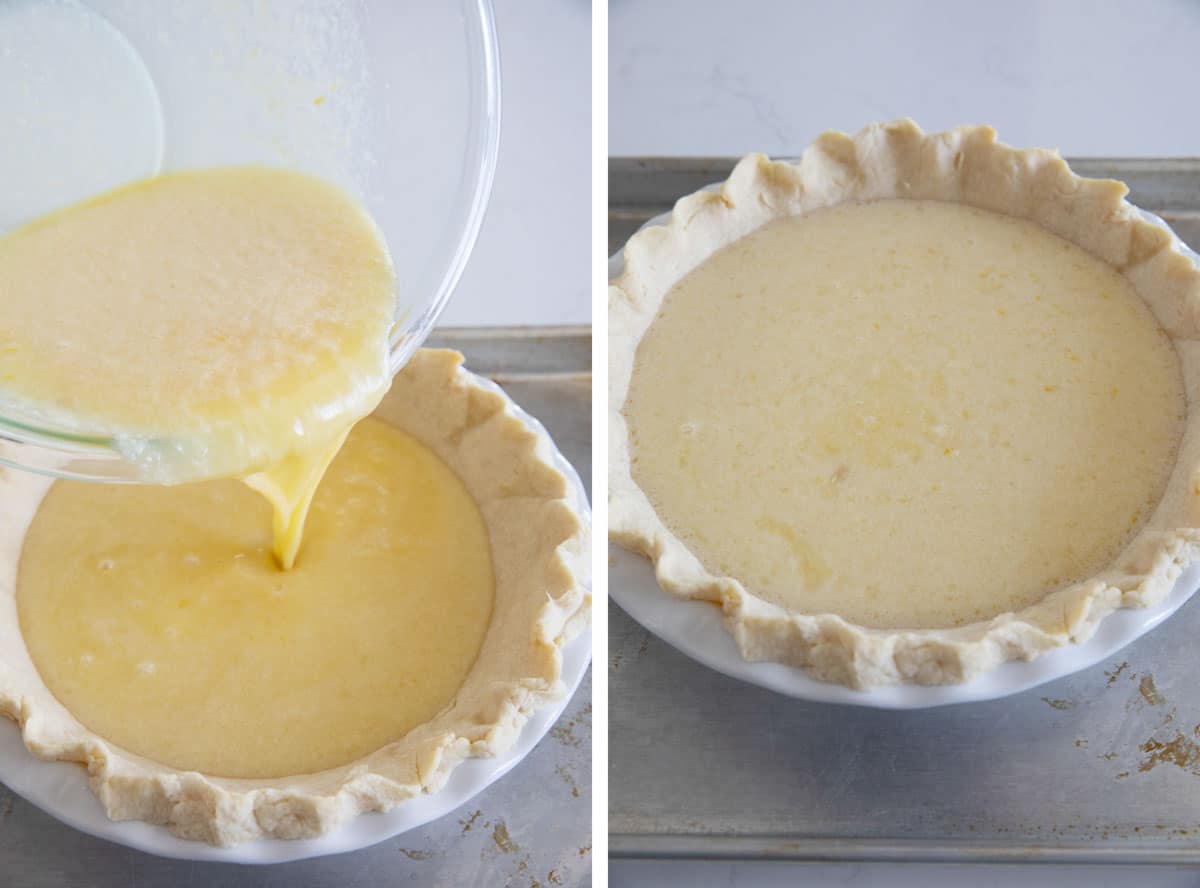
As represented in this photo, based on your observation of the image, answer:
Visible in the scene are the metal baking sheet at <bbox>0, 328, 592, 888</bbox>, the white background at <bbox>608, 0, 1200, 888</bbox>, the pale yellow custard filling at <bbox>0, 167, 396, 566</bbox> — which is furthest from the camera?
the white background at <bbox>608, 0, 1200, 888</bbox>

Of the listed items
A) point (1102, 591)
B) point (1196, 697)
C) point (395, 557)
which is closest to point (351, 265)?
point (395, 557)

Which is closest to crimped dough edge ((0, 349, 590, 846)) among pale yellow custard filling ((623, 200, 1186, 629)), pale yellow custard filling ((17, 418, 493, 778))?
pale yellow custard filling ((17, 418, 493, 778))

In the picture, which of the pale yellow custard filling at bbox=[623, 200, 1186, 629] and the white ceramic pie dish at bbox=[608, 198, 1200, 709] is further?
the pale yellow custard filling at bbox=[623, 200, 1186, 629]

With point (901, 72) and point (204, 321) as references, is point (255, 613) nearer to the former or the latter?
point (204, 321)

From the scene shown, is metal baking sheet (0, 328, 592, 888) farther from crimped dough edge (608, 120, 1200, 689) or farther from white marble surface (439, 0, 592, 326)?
white marble surface (439, 0, 592, 326)

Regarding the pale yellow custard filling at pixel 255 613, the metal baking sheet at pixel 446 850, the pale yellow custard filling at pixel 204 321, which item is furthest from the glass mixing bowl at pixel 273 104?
the metal baking sheet at pixel 446 850

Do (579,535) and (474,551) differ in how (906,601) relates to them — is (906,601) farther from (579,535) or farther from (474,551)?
(474,551)

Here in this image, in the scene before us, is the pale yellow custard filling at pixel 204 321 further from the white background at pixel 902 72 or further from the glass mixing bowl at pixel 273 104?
the white background at pixel 902 72
